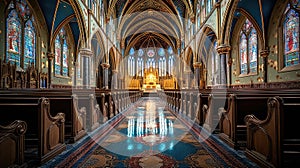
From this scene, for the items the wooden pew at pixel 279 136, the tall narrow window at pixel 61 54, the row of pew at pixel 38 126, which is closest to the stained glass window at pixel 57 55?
the tall narrow window at pixel 61 54

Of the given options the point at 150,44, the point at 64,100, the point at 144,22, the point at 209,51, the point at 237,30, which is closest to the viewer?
the point at 64,100

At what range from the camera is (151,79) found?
3444cm

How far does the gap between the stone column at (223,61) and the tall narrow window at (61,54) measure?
13.5m

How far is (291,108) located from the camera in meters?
2.58

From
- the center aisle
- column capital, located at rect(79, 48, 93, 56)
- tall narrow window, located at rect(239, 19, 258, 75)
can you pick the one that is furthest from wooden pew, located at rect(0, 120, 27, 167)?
tall narrow window, located at rect(239, 19, 258, 75)

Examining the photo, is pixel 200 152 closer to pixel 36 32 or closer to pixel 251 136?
pixel 251 136

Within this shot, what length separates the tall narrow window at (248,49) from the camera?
43.8 ft

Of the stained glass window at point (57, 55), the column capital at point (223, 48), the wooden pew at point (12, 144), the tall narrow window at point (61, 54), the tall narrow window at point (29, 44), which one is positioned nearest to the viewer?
the wooden pew at point (12, 144)

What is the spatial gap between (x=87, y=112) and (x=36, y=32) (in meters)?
10.7

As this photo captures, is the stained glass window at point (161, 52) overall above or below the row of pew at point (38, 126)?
above

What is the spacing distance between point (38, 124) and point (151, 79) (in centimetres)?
3159

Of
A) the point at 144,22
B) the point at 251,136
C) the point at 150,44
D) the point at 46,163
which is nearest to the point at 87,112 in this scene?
the point at 46,163

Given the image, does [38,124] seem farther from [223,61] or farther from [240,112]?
[223,61]

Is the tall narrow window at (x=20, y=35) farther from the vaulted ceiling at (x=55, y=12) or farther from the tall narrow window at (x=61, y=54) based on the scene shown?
the tall narrow window at (x=61, y=54)
